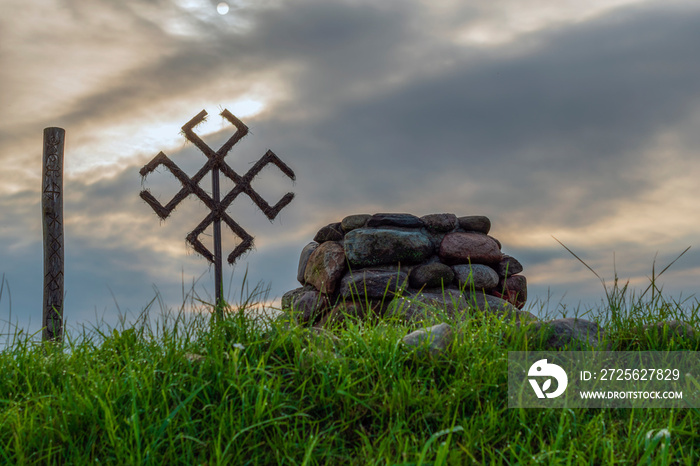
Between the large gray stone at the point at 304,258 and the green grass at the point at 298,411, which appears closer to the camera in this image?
the green grass at the point at 298,411

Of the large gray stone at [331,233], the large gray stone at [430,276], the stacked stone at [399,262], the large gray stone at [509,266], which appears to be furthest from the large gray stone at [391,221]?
the large gray stone at [509,266]

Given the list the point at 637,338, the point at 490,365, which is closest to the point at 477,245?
the point at 637,338

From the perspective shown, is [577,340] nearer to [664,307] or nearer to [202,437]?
[664,307]

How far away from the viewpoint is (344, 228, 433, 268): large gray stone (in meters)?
7.11

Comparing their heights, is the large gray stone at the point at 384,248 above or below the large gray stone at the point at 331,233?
below

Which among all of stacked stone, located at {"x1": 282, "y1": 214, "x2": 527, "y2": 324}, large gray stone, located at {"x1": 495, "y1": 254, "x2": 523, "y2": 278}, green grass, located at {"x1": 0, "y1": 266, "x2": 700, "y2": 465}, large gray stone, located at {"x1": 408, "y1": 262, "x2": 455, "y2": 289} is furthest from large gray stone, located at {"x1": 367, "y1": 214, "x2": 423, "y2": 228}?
green grass, located at {"x1": 0, "y1": 266, "x2": 700, "y2": 465}

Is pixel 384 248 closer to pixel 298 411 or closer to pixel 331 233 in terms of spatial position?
pixel 331 233

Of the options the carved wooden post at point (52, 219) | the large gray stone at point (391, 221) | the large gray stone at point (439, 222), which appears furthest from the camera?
the carved wooden post at point (52, 219)

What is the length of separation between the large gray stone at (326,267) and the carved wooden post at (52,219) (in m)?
3.77

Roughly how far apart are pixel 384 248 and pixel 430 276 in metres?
0.70

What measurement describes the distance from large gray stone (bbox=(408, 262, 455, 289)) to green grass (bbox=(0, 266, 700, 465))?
135 inches

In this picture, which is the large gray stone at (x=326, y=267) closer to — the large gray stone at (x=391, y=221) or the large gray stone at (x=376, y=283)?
the large gray stone at (x=376, y=283)

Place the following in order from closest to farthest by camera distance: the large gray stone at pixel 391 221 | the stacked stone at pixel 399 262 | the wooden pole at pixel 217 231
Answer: the stacked stone at pixel 399 262
the large gray stone at pixel 391 221
the wooden pole at pixel 217 231

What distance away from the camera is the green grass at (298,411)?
2699 mm
